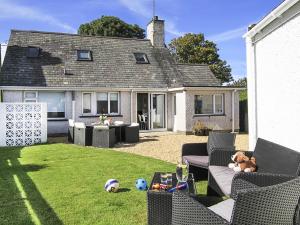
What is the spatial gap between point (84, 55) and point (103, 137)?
9012mm

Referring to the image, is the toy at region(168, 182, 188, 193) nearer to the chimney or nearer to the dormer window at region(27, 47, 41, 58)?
the dormer window at region(27, 47, 41, 58)

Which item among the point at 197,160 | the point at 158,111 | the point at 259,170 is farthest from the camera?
the point at 158,111

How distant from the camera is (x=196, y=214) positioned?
329cm

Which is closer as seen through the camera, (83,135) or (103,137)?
(103,137)

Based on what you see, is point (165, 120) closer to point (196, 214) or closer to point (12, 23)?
point (12, 23)

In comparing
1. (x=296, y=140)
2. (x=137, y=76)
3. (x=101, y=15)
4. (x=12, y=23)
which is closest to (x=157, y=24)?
(x=137, y=76)

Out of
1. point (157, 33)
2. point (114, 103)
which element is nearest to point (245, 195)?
point (114, 103)

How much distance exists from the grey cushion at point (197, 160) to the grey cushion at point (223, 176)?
63 cm

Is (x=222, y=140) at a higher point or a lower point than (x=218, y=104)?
lower

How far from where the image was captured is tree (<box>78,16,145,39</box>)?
142ft

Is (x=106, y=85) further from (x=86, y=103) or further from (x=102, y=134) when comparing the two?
(x=102, y=134)

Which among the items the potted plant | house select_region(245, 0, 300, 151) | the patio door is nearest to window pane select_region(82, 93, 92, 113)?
the patio door

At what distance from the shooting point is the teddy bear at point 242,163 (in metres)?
5.95

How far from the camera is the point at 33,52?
20438 mm
